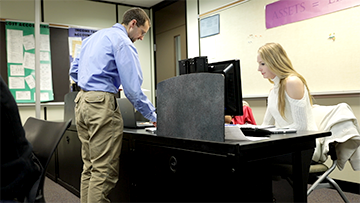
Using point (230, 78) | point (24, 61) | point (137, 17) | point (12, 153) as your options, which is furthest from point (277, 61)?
point (24, 61)

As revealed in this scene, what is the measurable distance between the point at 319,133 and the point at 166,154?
79 centimetres

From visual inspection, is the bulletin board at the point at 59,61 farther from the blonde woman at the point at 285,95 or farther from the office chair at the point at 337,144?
the office chair at the point at 337,144

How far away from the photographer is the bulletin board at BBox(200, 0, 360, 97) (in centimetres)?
272

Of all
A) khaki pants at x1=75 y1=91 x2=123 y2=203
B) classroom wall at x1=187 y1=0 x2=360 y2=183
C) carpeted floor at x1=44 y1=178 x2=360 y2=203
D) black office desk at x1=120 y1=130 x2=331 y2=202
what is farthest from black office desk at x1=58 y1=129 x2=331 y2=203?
classroom wall at x1=187 y1=0 x2=360 y2=183

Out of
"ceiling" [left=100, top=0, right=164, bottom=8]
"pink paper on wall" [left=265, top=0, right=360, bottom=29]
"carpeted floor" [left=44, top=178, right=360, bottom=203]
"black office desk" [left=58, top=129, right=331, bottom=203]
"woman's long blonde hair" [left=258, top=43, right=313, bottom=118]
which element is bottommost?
"carpeted floor" [left=44, top=178, right=360, bottom=203]

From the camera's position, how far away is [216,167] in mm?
1242

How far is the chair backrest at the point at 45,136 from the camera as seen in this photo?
114 centimetres

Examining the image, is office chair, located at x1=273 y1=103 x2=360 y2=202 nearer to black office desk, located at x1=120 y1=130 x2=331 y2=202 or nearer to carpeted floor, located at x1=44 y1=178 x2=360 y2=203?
black office desk, located at x1=120 y1=130 x2=331 y2=202

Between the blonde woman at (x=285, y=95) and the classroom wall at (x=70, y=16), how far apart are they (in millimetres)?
3474

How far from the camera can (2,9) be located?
13.5 ft

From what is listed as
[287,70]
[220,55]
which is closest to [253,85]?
[220,55]

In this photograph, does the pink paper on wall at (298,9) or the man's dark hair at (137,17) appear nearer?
the man's dark hair at (137,17)

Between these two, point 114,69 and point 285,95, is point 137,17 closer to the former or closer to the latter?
point 114,69

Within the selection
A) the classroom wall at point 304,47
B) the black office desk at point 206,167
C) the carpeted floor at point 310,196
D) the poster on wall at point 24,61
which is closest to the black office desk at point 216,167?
the black office desk at point 206,167
